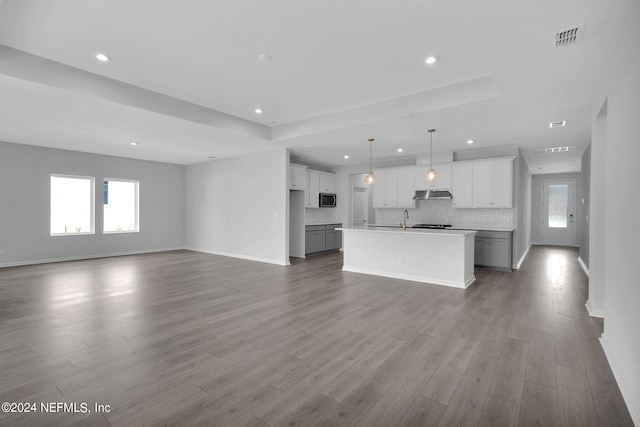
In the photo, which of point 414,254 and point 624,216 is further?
point 414,254

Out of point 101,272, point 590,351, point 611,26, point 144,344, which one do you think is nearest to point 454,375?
point 590,351

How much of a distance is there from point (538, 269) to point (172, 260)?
28.2 feet

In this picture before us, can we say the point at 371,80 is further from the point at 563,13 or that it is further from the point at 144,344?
the point at 144,344

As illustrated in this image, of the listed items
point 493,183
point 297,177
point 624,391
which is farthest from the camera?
point 297,177

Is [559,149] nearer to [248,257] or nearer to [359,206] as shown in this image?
[359,206]

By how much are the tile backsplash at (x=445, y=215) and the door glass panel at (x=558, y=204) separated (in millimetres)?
6217

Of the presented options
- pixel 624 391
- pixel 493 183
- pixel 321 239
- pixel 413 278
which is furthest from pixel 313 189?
pixel 624 391

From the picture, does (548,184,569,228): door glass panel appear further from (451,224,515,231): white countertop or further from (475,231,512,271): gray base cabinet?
(475,231,512,271): gray base cabinet

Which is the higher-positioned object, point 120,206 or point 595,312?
point 120,206

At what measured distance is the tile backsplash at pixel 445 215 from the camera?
7.10m

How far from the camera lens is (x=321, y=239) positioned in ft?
29.4

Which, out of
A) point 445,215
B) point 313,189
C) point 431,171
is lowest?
point 445,215

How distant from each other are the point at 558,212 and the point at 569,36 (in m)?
11.2

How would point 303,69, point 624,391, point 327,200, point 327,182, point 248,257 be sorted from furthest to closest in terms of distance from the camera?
Answer: point 327,182 → point 327,200 → point 248,257 → point 303,69 → point 624,391
